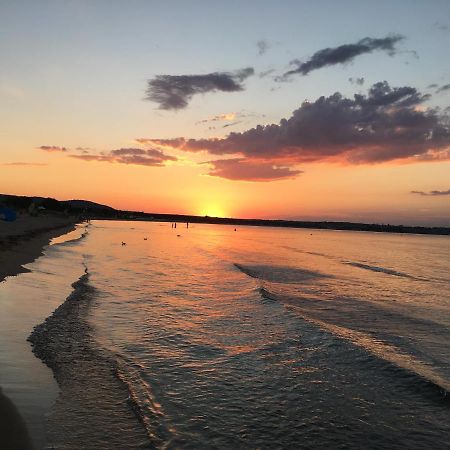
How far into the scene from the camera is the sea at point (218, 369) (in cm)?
810

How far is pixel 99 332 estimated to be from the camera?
14.6 m

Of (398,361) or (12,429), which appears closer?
(12,429)

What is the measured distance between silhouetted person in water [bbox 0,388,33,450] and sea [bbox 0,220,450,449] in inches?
6.3

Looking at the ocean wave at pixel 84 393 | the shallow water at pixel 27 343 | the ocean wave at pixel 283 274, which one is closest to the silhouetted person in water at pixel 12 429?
the shallow water at pixel 27 343

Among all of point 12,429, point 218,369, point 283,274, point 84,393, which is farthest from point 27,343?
point 283,274

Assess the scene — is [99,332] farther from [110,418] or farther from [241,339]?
[110,418]

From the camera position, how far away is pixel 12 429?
7184 millimetres

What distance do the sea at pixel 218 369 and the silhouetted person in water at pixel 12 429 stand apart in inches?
6.3

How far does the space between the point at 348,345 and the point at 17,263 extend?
80.8ft

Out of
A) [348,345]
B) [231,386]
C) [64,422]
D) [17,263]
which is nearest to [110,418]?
[64,422]

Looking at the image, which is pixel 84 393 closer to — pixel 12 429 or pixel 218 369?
pixel 12 429

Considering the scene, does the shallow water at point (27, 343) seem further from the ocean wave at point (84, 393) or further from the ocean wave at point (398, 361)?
the ocean wave at point (398, 361)

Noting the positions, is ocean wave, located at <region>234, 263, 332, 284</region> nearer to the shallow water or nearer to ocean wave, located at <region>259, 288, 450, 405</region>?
ocean wave, located at <region>259, 288, 450, 405</region>

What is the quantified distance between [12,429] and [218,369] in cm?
582
